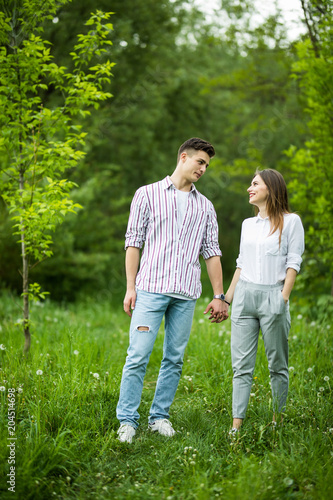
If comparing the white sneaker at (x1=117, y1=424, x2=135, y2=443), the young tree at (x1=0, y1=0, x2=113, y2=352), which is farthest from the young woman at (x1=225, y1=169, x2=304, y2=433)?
the young tree at (x1=0, y1=0, x2=113, y2=352)

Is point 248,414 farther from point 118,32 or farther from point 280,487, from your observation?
point 118,32

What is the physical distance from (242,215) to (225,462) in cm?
1382

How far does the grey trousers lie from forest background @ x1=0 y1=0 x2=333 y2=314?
104 inches

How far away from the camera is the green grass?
8.37 ft

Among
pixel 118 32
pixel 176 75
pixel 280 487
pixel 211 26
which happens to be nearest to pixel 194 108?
pixel 176 75

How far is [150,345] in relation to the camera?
325 cm

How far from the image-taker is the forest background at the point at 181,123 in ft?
19.1

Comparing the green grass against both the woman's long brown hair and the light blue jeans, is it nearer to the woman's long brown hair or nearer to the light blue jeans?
the light blue jeans

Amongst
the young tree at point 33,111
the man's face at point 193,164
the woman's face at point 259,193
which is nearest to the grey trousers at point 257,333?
the woman's face at point 259,193

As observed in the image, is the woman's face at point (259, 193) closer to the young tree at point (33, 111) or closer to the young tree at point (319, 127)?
the young tree at point (33, 111)

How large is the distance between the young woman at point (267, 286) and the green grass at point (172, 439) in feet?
0.87

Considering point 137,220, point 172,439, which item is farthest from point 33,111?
point 172,439

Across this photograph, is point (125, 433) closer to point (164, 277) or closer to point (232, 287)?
point (164, 277)

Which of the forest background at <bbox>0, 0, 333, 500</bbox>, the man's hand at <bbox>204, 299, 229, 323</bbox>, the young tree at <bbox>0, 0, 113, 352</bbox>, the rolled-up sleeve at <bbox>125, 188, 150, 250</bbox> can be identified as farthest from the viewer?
the young tree at <bbox>0, 0, 113, 352</bbox>
